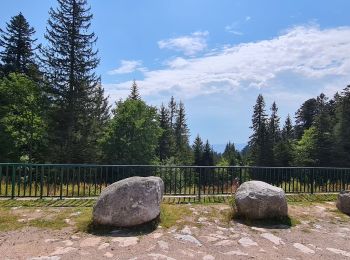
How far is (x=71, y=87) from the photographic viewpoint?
3375cm

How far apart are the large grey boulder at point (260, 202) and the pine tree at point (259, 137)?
191 ft

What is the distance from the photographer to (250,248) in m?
6.95

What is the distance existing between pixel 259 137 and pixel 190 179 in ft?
217

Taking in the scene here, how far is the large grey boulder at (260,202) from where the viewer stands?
866cm

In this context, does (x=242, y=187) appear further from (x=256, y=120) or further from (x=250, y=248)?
(x=256, y=120)

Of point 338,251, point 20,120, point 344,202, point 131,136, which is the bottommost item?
point 338,251

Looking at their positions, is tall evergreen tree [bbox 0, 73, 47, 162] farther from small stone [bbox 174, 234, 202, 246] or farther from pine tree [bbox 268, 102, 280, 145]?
pine tree [bbox 268, 102, 280, 145]

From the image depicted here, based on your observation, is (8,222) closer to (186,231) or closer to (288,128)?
(186,231)

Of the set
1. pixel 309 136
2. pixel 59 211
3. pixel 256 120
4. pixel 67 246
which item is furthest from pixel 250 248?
pixel 256 120

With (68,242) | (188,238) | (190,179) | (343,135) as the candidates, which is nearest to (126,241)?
(68,242)

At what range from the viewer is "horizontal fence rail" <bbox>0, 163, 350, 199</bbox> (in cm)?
1110

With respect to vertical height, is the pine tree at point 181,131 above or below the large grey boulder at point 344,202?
above

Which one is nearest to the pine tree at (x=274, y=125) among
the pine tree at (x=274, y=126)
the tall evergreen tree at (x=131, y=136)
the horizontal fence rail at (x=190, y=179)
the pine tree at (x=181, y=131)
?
the pine tree at (x=274, y=126)

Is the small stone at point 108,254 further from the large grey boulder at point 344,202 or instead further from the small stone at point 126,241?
the large grey boulder at point 344,202
